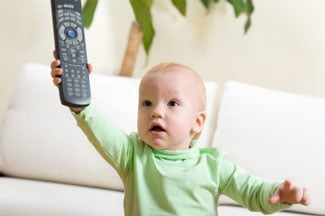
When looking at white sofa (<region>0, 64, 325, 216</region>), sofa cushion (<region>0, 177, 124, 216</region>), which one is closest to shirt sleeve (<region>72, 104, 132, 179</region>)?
sofa cushion (<region>0, 177, 124, 216</region>)

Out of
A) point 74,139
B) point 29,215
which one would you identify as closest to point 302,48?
point 74,139

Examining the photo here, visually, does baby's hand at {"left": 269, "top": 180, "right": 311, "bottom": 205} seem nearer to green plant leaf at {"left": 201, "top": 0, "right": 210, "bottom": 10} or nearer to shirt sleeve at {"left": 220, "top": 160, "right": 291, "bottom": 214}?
shirt sleeve at {"left": 220, "top": 160, "right": 291, "bottom": 214}

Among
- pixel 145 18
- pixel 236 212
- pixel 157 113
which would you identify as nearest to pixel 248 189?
pixel 157 113

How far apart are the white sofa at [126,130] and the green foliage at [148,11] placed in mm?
190

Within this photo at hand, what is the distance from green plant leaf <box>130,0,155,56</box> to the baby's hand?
818 mm

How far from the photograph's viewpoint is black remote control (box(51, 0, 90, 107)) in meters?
0.80

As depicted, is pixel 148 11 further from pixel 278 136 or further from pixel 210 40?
pixel 278 136

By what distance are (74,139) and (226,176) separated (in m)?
0.56

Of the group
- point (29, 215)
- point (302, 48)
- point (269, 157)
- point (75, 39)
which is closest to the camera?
point (75, 39)

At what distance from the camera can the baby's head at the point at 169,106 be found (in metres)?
0.89

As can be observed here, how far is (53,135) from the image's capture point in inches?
53.9

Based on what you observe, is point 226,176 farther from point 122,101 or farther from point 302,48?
point 302,48

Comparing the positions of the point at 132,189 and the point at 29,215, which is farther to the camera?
the point at 29,215

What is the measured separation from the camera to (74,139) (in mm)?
1368
